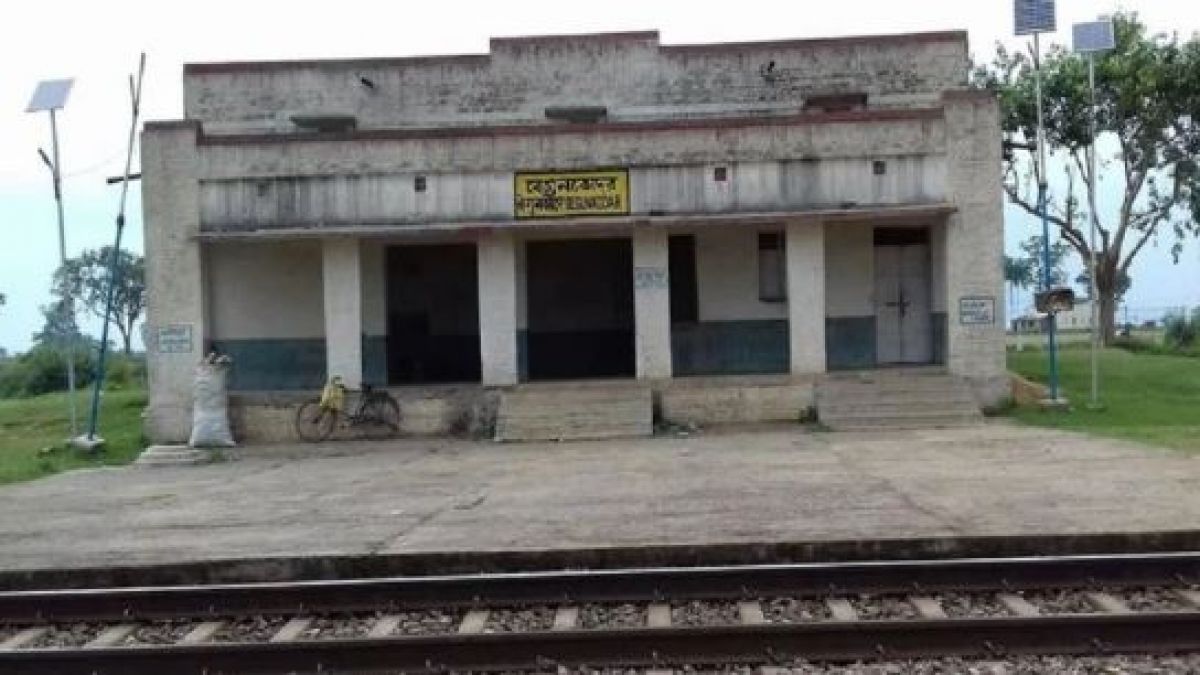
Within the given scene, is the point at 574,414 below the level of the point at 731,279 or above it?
below

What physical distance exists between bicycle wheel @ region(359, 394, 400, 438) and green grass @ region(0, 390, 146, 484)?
155 inches

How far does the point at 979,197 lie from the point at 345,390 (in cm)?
1160

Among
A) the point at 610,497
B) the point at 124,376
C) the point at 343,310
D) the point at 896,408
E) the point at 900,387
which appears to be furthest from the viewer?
the point at 124,376

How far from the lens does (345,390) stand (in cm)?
2208

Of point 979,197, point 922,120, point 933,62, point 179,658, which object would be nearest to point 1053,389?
point 979,197

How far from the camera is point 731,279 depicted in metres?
23.8

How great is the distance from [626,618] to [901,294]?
16901 mm

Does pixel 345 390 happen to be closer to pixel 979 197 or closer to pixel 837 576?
pixel 979 197

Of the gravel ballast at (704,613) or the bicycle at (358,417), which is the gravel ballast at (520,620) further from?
the bicycle at (358,417)

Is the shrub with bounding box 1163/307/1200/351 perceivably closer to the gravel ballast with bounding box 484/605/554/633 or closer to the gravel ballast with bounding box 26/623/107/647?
the gravel ballast with bounding box 484/605/554/633

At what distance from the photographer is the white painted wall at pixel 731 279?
23.8 metres

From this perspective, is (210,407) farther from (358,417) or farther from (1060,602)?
(1060,602)

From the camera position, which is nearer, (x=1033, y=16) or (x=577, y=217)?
(x=577, y=217)

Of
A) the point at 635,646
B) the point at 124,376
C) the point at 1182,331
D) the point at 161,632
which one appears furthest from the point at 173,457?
the point at 1182,331
